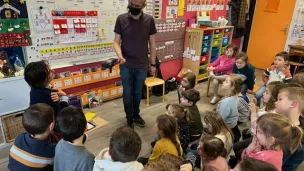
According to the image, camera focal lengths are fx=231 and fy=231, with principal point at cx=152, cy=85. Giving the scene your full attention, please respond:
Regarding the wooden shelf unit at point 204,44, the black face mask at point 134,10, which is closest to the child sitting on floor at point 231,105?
the black face mask at point 134,10

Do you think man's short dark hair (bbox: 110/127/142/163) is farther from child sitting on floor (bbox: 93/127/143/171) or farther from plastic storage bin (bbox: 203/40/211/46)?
plastic storage bin (bbox: 203/40/211/46)

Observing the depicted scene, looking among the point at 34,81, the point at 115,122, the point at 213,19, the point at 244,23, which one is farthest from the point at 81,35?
the point at 244,23

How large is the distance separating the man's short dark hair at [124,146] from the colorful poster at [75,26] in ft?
6.65

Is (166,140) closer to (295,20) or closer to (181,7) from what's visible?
(181,7)

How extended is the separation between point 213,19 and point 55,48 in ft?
10.4

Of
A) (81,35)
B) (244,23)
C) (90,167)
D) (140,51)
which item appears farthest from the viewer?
(244,23)

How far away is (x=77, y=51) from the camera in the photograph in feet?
9.94

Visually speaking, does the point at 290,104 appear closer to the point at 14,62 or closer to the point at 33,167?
the point at 33,167

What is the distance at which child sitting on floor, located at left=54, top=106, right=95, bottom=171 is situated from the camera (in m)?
1.25

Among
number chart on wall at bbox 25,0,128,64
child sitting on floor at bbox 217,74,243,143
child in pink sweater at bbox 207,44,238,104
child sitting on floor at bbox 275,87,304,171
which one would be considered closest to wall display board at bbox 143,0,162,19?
number chart on wall at bbox 25,0,128,64

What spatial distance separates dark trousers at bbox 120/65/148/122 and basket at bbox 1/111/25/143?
112 cm

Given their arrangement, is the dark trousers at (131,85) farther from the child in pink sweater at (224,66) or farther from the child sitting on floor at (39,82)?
the child in pink sweater at (224,66)

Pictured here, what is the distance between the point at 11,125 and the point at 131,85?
4.26ft

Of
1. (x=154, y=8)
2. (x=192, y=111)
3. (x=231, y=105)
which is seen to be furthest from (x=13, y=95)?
(x=154, y=8)
